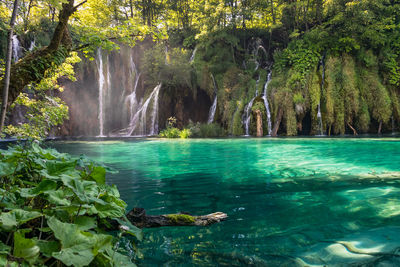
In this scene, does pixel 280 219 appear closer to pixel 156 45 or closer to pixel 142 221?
pixel 142 221

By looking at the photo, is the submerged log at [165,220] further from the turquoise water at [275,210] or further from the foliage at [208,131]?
the foliage at [208,131]

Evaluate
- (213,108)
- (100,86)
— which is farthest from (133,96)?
(213,108)

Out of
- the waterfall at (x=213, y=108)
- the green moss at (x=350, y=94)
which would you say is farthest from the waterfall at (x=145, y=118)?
the green moss at (x=350, y=94)

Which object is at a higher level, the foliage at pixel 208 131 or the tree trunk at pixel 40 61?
the tree trunk at pixel 40 61

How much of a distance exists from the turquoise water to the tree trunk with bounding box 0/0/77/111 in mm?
2238

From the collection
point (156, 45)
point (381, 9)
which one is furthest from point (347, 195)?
point (156, 45)

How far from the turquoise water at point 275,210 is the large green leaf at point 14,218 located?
3.27ft

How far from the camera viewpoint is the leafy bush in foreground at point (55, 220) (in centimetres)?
131

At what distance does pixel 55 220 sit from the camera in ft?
4.66

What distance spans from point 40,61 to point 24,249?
3566 mm

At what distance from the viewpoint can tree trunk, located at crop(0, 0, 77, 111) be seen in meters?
3.81

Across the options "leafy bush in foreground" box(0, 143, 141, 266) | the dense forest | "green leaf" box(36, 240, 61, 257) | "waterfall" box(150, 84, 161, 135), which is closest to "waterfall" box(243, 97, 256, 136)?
the dense forest

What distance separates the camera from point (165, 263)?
2178 mm

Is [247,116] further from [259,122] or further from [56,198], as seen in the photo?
[56,198]
